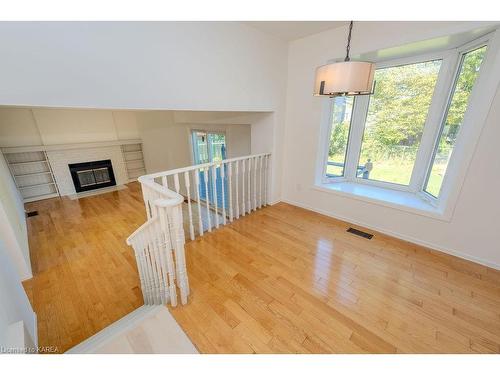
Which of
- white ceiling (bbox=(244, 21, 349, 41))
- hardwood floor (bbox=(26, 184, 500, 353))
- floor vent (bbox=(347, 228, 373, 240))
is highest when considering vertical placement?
white ceiling (bbox=(244, 21, 349, 41))

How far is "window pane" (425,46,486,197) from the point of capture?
208 centimetres

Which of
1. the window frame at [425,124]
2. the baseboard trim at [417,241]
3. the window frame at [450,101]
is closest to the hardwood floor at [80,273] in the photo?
the baseboard trim at [417,241]

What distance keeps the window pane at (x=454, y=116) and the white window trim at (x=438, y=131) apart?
0.19 feet

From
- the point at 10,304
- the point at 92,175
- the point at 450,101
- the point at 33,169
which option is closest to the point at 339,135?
the point at 450,101

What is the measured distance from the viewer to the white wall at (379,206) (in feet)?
6.24

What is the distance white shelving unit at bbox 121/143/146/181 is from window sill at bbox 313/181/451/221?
18.5 ft

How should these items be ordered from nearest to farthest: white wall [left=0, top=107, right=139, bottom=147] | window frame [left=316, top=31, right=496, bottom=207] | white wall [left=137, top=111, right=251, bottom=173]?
1. window frame [left=316, top=31, right=496, bottom=207]
2. white wall [left=137, top=111, right=251, bottom=173]
3. white wall [left=0, top=107, right=139, bottom=147]

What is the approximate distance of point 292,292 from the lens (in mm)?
1743

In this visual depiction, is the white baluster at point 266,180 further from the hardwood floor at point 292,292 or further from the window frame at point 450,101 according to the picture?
the window frame at point 450,101

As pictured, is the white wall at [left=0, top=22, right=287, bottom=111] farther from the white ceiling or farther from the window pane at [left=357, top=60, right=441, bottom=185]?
the window pane at [left=357, top=60, right=441, bottom=185]

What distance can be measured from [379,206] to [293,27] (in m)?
2.56

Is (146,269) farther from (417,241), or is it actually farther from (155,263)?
(417,241)

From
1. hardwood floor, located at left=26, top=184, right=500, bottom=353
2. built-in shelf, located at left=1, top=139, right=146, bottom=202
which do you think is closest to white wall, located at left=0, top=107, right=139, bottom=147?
built-in shelf, located at left=1, top=139, right=146, bottom=202
